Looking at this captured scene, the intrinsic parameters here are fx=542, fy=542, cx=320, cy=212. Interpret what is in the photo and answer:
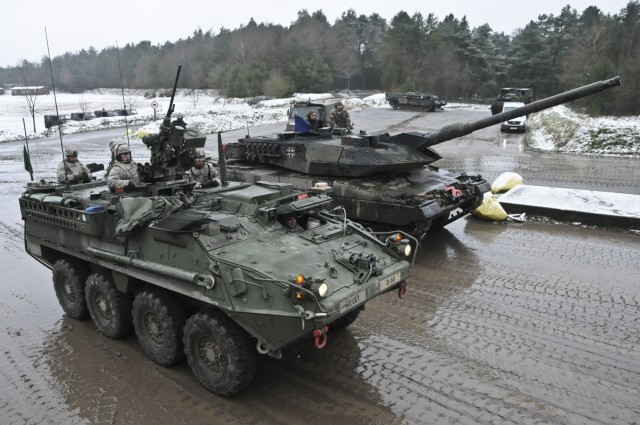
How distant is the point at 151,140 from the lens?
6.51 metres

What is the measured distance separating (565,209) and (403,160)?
3.89 metres

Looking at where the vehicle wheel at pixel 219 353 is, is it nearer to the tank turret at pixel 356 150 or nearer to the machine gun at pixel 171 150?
the machine gun at pixel 171 150

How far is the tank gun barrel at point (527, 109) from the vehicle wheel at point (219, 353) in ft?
20.5

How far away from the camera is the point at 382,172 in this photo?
10.1 metres

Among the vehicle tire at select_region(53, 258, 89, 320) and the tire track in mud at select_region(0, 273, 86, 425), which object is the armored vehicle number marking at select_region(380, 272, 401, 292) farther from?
the vehicle tire at select_region(53, 258, 89, 320)

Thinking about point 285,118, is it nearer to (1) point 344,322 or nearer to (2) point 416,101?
(2) point 416,101

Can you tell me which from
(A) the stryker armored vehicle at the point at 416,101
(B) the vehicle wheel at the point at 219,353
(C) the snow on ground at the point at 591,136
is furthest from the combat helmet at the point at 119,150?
(A) the stryker armored vehicle at the point at 416,101

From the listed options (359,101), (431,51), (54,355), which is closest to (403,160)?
(54,355)

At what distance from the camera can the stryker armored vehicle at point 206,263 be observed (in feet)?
15.6

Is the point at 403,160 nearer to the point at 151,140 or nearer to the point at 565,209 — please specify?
the point at 565,209

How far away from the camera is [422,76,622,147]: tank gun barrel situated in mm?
8077

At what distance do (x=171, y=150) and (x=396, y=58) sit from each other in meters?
47.3

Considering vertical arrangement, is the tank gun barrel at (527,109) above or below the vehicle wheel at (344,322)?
above

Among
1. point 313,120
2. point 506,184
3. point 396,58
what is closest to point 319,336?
point 313,120
